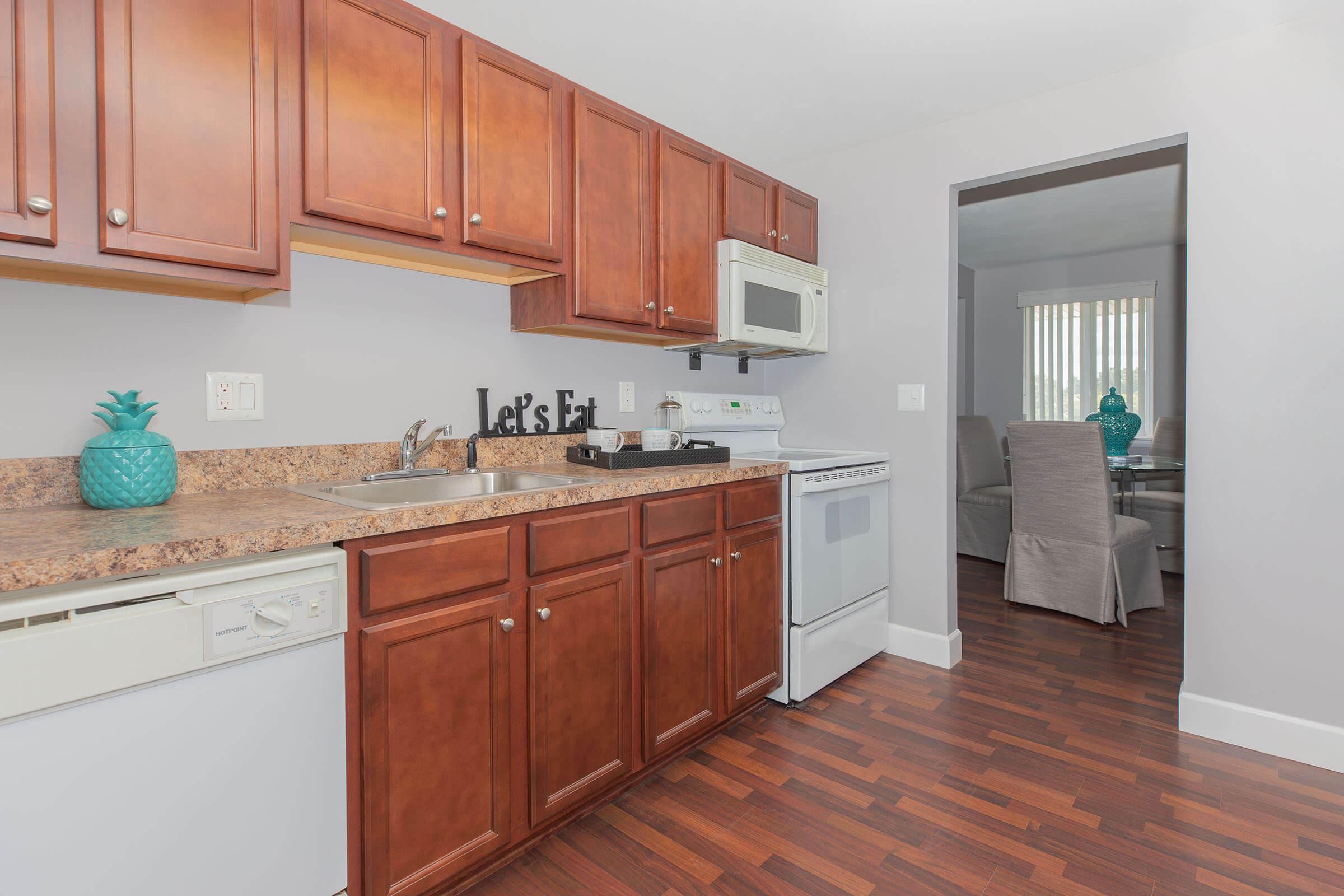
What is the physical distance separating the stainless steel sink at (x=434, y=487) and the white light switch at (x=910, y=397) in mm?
1668

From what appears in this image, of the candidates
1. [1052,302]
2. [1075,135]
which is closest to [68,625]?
[1075,135]

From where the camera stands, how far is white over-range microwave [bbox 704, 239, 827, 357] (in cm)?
261

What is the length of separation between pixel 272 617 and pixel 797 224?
8.65 ft

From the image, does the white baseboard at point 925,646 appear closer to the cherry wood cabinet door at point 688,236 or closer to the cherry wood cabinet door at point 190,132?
the cherry wood cabinet door at point 688,236

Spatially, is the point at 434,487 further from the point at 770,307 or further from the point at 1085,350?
the point at 1085,350

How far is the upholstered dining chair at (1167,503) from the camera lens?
13.9 ft

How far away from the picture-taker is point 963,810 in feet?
5.94

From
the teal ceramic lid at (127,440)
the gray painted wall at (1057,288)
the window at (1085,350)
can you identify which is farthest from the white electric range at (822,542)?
the window at (1085,350)

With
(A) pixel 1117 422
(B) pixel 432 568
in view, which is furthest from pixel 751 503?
(A) pixel 1117 422

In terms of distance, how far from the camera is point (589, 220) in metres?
2.10

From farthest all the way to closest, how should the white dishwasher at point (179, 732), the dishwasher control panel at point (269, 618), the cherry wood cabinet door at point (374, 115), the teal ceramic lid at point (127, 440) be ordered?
the cherry wood cabinet door at point (374, 115)
the teal ceramic lid at point (127, 440)
the dishwasher control panel at point (269, 618)
the white dishwasher at point (179, 732)

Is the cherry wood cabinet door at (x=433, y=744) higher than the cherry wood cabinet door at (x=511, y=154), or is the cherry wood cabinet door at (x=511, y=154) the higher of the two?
the cherry wood cabinet door at (x=511, y=154)

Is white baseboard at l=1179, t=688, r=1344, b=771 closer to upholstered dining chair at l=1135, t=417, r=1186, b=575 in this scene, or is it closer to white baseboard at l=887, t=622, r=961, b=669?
white baseboard at l=887, t=622, r=961, b=669

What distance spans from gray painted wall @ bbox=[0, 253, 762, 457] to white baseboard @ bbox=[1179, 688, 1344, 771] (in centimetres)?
241
